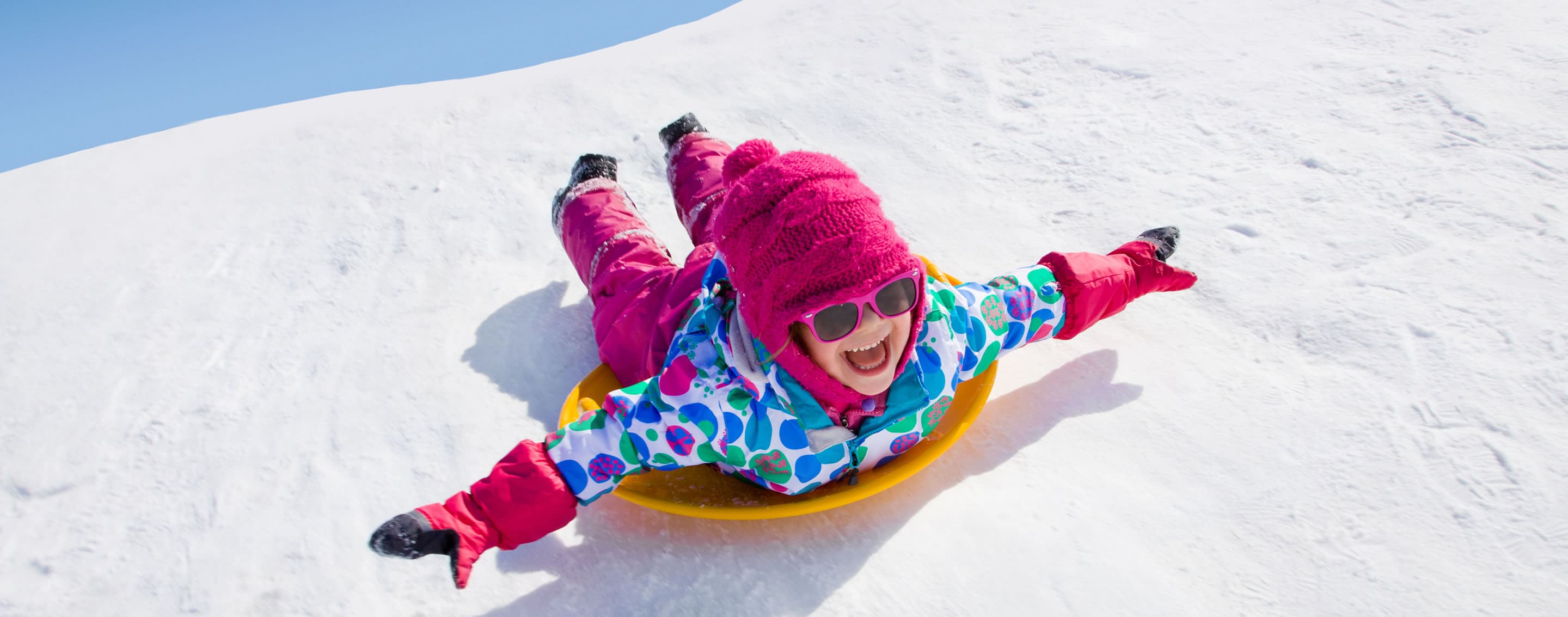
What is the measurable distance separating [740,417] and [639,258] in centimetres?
78

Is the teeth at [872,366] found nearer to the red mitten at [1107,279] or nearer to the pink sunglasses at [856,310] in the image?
the pink sunglasses at [856,310]

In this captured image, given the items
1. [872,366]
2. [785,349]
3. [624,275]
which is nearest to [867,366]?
[872,366]

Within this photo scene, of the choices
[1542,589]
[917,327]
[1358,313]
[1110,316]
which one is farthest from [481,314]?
[1542,589]

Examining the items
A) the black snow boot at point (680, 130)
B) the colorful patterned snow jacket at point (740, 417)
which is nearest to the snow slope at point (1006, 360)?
the colorful patterned snow jacket at point (740, 417)

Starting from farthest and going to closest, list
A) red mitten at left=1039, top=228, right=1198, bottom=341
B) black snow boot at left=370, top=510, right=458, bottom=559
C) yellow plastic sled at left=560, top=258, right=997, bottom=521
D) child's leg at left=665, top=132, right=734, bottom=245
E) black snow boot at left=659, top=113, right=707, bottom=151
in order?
1. black snow boot at left=659, top=113, right=707, bottom=151
2. child's leg at left=665, top=132, right=734, bottom=245
3. red mitten at left=1039, top=228, right=1198, bottom=341
4. yellow plastic sled at left=560, top=258, right=997, bottom=521
5. black snow boot at left=370, top=510, right=458, bottom=559

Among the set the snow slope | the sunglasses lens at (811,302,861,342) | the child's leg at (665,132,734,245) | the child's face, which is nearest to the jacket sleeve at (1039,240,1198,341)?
the snow slope

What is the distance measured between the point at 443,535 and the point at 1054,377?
1331mm

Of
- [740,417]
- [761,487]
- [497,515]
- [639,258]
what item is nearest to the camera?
[497,515]

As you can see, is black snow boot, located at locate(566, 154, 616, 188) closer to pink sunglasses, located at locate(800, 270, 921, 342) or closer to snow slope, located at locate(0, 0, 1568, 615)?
snow slope, located at locate(0, 0, 1568, 615)

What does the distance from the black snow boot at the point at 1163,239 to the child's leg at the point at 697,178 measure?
107cm

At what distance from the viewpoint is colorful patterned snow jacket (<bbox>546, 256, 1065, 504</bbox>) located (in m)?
1.66

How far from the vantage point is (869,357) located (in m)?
1.64

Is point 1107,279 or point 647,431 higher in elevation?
point 647,431

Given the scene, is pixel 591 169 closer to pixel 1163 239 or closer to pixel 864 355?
pixel 864 355
